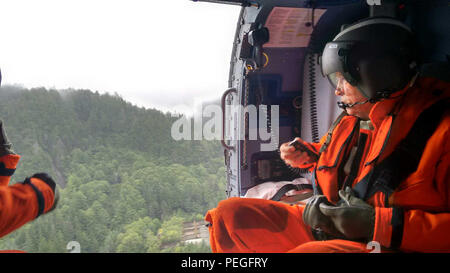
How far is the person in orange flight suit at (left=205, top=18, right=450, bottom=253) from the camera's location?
81cm

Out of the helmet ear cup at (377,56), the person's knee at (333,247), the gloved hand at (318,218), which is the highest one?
the helmet ear cup at (377,56)

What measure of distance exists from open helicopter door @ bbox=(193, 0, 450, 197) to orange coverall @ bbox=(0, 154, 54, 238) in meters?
0.94

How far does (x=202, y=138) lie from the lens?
1.44 m

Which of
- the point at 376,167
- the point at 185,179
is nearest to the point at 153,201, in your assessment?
the point at 185,179

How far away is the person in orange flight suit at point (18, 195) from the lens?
87 centimetres

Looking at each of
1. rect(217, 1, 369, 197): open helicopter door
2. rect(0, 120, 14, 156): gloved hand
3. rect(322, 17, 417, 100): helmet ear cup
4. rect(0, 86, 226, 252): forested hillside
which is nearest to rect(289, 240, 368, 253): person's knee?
rect(0, 86, 226, 252): forested hillside

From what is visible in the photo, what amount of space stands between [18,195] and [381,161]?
1207mm

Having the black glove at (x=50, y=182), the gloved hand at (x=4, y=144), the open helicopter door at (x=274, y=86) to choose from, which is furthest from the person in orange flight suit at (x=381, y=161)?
the gloved hand at (x=4, y=144)

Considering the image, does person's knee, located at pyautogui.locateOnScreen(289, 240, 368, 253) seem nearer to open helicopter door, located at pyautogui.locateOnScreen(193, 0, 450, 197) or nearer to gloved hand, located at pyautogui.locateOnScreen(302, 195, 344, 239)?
gloved hand, located at pyautogui.locateOnScreen(302, 195, 344, 239)

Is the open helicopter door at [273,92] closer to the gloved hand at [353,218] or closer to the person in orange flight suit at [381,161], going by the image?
the person in orange flight suit at [381,161]

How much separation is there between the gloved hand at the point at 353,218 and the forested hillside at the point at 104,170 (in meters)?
A: 0.51

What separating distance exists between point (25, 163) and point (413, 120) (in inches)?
53.4
